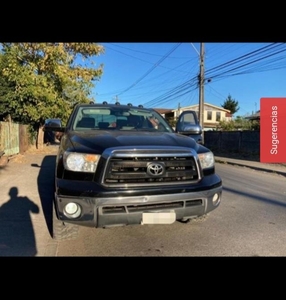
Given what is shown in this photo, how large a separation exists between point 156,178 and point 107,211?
638 millimetres

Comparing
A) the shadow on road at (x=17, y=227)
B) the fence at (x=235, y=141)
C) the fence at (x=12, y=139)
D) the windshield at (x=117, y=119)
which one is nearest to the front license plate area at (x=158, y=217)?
the shadow on road at (x=17, y=227)

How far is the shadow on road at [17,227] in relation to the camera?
3.51m

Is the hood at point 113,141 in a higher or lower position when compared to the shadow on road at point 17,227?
higher

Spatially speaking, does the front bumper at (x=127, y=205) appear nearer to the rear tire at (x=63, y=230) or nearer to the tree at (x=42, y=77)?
the rear tire at (x=63, y=230)

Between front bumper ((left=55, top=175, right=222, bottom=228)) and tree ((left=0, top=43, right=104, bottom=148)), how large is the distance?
43.4ft

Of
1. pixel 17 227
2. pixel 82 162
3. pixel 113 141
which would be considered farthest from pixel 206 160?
pixel 17 227

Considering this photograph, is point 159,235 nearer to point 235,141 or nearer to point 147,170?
point 147,170

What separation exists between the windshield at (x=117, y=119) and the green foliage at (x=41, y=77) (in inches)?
444

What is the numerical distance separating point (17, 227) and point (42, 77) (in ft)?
40.8
